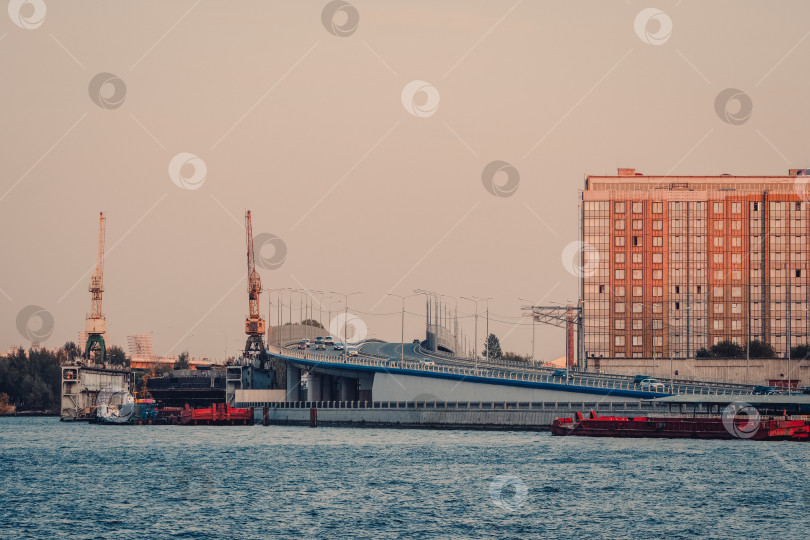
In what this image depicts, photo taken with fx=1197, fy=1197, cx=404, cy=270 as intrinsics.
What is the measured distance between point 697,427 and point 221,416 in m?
82.5

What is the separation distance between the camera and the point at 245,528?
61312mm

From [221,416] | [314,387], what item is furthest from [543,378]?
[221,416]

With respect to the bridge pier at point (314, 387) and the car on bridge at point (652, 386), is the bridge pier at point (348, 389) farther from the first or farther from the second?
the car on bridge at point (652, 386)

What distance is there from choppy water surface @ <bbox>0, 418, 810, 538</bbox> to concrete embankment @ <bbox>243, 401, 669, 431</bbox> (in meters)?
17.7

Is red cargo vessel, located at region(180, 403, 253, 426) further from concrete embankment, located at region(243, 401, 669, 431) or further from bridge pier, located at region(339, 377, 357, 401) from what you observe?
bridge pier, located at region(339, 377, 357, 401)

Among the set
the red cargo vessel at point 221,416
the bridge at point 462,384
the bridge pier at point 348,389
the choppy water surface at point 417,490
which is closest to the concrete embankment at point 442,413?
the bridge at point 462,384

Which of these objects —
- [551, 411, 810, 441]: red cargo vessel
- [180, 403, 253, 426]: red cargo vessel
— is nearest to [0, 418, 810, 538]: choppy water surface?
[551, 411, 810, 441]: red cargo vessel

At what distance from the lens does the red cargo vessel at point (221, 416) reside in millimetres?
176375

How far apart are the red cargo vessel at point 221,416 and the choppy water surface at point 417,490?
2176 inches

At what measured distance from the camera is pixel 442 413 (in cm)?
14925

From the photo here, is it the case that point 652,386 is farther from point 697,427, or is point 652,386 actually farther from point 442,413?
point 442,413

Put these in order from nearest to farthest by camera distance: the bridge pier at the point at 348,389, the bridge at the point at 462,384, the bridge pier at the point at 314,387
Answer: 1. the bridge at the point at 462,384
2. the bridge pier at the point at 348,389
3. the bridge pier at the point at 314,387

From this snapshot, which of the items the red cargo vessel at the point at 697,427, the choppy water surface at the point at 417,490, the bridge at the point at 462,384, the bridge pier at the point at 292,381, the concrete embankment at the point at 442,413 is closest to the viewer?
the choppy water surface at the point at 417,490

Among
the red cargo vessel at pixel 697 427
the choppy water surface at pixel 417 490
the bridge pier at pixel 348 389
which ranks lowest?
the choppy water surface at pixel 417 490
